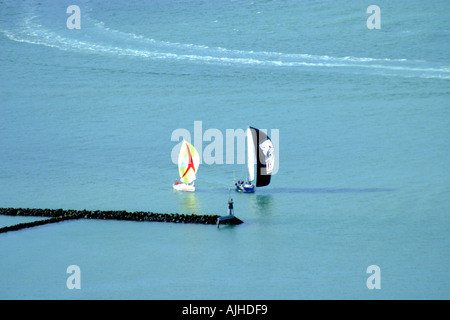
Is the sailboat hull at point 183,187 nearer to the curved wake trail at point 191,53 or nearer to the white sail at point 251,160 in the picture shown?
the white sail at point 251,160

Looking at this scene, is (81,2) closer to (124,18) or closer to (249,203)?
(124,18)

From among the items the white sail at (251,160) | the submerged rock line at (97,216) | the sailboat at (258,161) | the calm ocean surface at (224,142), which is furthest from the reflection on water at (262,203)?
the submerged rock line at (97,216)

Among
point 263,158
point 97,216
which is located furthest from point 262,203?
point 97,216

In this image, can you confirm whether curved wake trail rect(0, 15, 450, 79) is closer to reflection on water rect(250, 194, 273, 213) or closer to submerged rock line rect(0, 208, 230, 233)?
reflection on water rect(250, 194, 273, 213)

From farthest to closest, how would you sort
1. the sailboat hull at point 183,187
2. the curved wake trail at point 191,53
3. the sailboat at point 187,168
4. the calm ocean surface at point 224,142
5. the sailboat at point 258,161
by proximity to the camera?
the curved wake trail at point 191,53 < the sailboat at point 187,168 < the sailboat hull at point 183,187 < the sailboat at point 258,161 < the calm ocean surface at point 224,142

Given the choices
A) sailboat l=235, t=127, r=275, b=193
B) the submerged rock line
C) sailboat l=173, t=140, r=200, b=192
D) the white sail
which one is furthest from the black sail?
the submerged rock line

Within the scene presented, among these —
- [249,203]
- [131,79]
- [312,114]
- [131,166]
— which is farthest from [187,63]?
[249,203]
